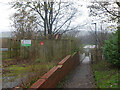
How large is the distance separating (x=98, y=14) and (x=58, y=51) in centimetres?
430

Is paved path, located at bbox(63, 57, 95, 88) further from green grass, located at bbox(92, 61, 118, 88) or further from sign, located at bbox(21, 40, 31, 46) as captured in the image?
sign, located at bbox(21, 40, 31, 46)

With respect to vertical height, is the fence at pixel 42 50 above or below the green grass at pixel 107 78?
above

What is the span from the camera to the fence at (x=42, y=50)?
10172mm

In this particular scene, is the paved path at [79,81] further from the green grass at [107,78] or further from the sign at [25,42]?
the sign at [25,42]

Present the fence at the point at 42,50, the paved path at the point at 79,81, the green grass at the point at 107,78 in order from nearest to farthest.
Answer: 1. the green grass at the point at 107,78
2. the paved path at the point at 79,81
3. the fence at the point at 42,50

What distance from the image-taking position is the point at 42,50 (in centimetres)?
1028

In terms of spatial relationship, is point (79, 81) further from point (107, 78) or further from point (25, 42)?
point (25, 42)

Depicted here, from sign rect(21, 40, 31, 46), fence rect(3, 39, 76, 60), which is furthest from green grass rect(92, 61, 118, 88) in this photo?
sign rect(21, 40, 31, 46)

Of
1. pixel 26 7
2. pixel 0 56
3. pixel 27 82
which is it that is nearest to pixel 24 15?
pixel 26 7

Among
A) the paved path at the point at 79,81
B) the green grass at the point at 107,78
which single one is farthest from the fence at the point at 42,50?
the green grass at the point at 107,78

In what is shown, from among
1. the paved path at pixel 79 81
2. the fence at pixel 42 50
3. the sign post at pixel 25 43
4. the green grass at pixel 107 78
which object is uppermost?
the sign post at pixel 25 43

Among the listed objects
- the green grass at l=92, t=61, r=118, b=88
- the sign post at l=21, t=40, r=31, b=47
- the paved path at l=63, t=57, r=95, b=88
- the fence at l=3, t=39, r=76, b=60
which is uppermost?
the sign post at l=21, t=40, r=31, b=47

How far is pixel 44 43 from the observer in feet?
34.3

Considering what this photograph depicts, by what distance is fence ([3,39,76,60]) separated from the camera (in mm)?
10172
